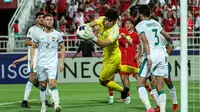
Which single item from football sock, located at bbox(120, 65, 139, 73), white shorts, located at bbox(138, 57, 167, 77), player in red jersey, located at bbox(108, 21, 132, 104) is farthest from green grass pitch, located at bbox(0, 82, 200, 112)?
white shorts, located at bbox(138, 57, 167, 77)

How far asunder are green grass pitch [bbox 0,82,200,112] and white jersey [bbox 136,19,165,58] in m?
2.04

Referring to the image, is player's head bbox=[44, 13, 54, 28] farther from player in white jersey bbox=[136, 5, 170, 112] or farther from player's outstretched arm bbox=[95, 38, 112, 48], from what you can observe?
player in white jersey bbox=[136, 5, 170, 112]

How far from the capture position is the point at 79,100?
18219mm

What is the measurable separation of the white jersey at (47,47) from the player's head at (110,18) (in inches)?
67.8

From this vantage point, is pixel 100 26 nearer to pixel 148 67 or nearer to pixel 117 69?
pixel 117 69

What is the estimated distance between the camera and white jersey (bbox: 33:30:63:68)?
14156 millimetres

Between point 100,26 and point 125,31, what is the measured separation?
1620 mm

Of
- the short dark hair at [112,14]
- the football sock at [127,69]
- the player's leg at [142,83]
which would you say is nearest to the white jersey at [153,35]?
the player's leg at [142,83]

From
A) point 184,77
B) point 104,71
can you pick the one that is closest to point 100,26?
point 104,71

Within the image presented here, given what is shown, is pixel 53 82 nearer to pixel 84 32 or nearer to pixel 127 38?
pixel 84 32

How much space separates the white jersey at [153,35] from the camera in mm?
13102

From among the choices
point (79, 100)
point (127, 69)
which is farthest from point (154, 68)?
point (79, 100)

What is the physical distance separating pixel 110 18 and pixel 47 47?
2.08 metres

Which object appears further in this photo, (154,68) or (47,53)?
(47,53)
